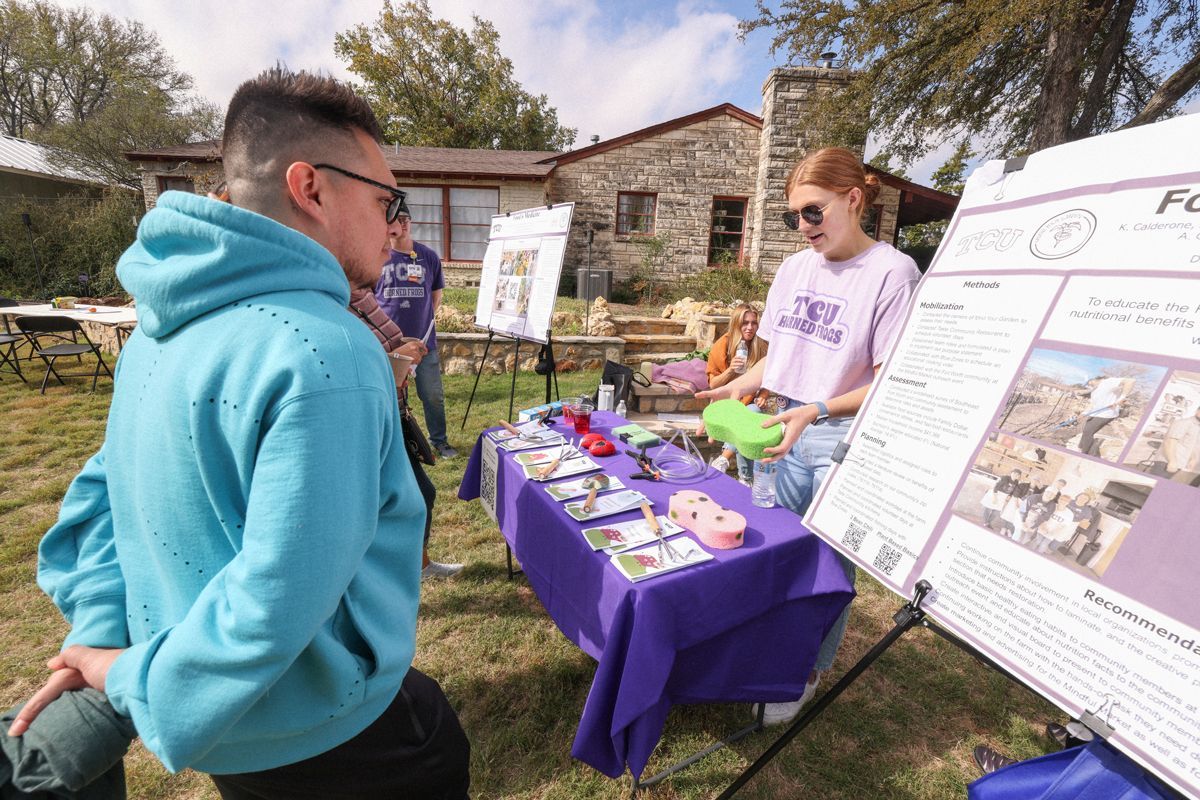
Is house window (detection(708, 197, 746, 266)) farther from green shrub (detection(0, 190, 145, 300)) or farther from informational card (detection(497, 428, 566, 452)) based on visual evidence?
green shrub (detection(0, 190, 145, 300))

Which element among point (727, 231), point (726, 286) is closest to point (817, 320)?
point (726, 286)

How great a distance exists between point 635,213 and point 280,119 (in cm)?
1314

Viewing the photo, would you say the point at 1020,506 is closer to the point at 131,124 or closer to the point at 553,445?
the point at 553,445

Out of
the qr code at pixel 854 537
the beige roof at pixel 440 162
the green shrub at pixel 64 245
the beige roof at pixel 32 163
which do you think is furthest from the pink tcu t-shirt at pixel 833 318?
the beige roof at pixel 32 163

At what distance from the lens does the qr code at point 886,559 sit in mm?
1154

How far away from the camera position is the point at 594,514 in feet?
6.35

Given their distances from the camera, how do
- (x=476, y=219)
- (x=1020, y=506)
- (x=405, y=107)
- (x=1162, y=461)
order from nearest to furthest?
1. (x=1162, y=461)
2. (x=1020, y=506)
3. (x=476, y=219)
4. (x=405, y=107)

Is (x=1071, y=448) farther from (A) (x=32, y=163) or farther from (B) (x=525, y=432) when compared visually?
(A) (x=32, y=163)

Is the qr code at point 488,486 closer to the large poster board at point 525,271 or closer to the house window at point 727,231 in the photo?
the large poster board at point 525,271

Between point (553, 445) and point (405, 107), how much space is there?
23.4 metres

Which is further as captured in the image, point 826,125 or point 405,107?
point 405,107

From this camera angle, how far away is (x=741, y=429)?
1876 millimetres

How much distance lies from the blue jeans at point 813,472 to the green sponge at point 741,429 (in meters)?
0.36

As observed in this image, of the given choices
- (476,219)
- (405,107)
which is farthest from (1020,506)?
A: (405,107)
